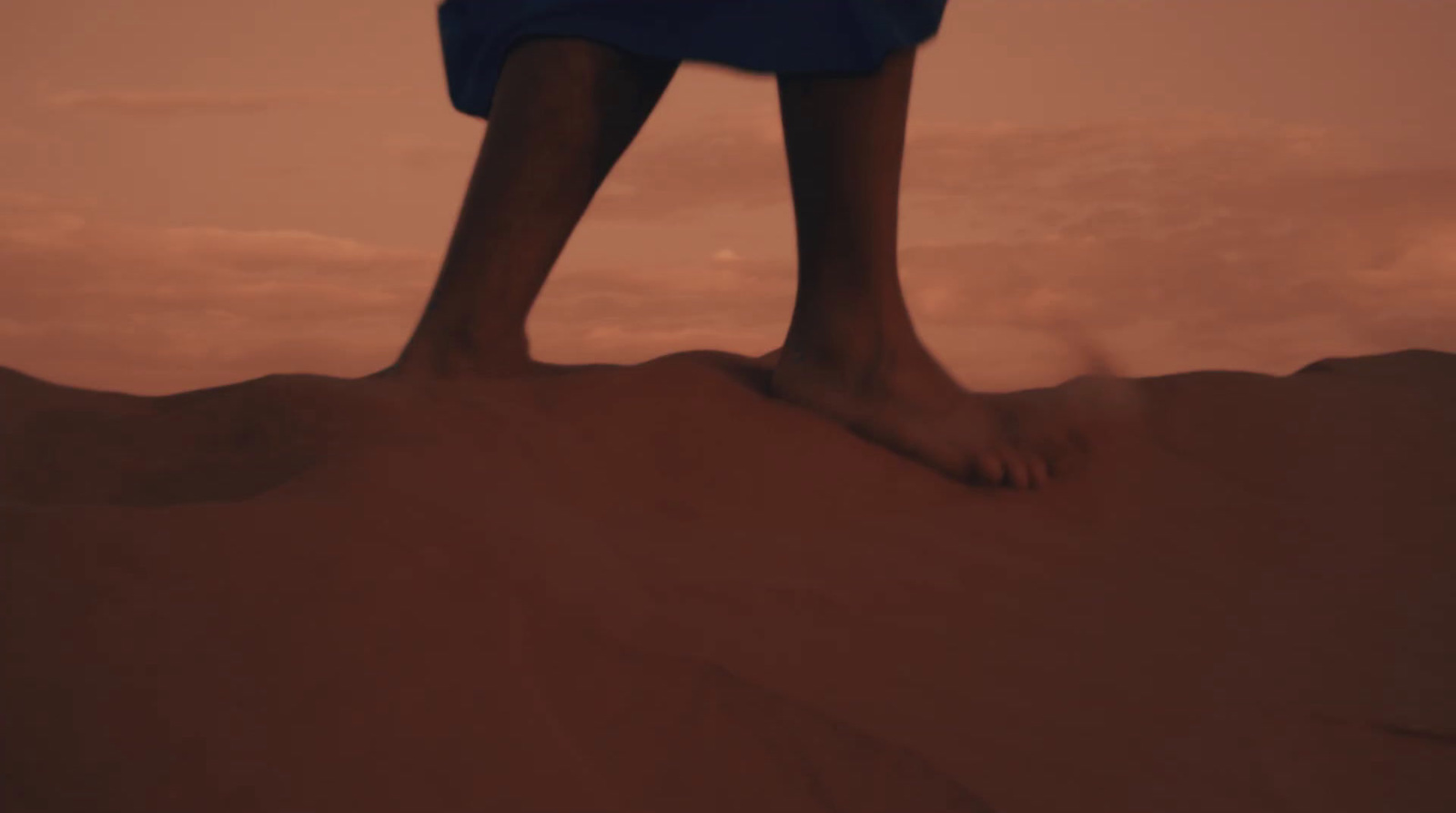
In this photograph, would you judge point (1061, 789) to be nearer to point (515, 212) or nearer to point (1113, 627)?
point (1113, 627)

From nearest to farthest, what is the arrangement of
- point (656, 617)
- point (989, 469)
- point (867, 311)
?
point (656, 617)
point (989, 469)
point (867, 311)

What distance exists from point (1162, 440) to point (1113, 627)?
920 millimetres

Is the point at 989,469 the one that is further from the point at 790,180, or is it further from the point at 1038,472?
→ the point at 790,180

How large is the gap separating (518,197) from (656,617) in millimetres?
1108

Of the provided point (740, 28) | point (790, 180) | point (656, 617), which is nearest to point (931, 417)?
point (790, 180)

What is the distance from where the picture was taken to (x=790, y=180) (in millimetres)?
2393

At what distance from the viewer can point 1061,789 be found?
3.97ft

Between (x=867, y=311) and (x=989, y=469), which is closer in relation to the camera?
(x=989, y=469)

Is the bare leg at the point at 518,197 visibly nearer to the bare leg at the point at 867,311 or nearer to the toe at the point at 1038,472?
the bare leg at the point at 867,311

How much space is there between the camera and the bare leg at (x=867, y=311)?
7.43 ft

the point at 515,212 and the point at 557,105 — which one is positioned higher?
the point at 557,105

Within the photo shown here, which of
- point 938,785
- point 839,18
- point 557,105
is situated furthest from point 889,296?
point 938,785

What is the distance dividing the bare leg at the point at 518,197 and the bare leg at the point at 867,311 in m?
0.34

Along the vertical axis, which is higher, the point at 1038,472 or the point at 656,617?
the point at 656,617
